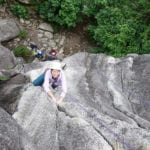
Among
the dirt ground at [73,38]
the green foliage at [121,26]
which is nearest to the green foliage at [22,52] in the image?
the dirt ground at [73,38]

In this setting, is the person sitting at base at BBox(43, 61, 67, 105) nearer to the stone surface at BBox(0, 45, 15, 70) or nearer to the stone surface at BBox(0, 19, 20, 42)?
the stone surface at BBox(0, 45, 15, 70)

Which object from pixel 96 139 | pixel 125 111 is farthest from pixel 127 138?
pixel 125 111

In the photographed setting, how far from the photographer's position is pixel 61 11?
2045 centimetres

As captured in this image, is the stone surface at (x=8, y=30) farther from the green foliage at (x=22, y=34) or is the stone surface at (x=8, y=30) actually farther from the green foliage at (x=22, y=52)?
the green foliage at (x=22, y=52)

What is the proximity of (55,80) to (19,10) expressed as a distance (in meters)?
10.2

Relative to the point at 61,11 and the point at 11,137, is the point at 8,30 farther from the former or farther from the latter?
the point at 11,137

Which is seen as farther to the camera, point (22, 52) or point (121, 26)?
point (22, 52)

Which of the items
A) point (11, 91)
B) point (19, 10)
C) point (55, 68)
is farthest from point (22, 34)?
point (55, 68)

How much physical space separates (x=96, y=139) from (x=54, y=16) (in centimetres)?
1152

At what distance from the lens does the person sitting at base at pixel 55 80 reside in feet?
36.6

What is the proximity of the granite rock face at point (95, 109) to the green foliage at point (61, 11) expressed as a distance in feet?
14.9

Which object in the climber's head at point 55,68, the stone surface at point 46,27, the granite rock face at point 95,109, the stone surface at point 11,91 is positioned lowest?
the granite rock face at point 95,109

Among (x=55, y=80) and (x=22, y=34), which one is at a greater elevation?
(x=55, y=80)

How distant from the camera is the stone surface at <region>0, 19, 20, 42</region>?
66.3ft
